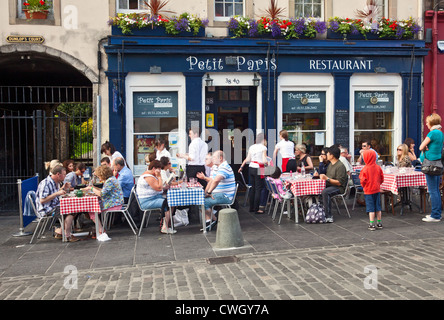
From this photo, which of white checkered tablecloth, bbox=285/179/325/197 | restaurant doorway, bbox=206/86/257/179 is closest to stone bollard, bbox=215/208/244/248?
white checkered tablecloth, bbox=285/179/325/197

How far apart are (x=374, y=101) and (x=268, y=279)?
30.8ft

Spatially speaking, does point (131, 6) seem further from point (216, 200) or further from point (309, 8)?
point (216, 200)

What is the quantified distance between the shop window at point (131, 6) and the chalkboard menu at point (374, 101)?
662cm

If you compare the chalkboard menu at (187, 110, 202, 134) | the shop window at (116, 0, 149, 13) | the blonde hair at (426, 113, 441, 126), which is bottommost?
the blonde hair at (426, 113, 441, 126)

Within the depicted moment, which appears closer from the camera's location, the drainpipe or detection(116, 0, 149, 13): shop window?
detection(116, 0, 149, 13): shop window

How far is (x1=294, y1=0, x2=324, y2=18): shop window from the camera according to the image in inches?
508

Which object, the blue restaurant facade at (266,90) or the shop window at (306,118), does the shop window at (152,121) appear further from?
the shop window at (306,118)

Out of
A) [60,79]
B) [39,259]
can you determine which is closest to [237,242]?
[39,259]

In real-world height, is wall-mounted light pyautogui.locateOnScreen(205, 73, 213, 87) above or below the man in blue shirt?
above

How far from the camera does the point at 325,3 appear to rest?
12.9m

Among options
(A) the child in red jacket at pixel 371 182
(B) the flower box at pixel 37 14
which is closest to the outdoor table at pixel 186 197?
(A) the child in red jacket at pixel 371 182

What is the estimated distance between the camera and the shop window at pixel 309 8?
12906 mm

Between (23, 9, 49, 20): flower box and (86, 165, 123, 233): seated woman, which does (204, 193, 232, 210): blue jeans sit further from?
(23, 9, 49, 20): flower box

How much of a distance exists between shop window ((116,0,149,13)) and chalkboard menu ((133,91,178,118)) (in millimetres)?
A: 2293
